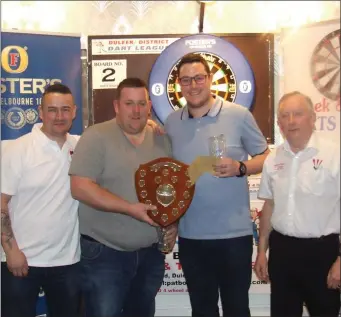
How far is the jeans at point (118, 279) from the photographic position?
1606mm

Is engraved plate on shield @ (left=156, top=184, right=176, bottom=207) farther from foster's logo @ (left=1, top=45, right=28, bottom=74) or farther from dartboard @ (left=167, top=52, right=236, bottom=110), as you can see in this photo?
foster's logo @ (left=1, top=45, right=28, bottom=74)

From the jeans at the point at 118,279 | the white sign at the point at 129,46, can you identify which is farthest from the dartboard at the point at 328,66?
the white sign at the point at 129,46

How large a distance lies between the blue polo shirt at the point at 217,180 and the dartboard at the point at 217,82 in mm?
551

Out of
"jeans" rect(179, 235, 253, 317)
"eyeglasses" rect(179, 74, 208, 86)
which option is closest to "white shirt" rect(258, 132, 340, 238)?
"jeans" rect(179, 235, 253, 317)

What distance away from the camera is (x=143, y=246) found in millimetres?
1629

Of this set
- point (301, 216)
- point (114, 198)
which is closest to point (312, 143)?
point (301, 216)

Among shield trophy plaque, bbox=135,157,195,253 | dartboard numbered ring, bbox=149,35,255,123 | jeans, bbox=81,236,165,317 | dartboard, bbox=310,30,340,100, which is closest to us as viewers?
dartboard, bbox=310,30,340,100

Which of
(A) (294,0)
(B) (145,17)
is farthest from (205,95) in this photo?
(B) (145,17)

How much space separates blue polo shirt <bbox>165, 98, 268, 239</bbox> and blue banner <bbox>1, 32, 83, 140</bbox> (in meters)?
0.75

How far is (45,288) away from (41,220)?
269 mm

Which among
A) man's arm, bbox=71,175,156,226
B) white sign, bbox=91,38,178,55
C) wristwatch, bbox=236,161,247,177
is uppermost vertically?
white sign, bbox=91,38,178,55

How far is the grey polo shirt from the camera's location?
158cm

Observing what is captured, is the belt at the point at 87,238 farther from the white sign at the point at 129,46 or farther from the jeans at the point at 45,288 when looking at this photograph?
the white sign at the point at 129,46

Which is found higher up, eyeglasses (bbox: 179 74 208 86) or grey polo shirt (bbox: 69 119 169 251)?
eyeglasses (bbox: 179 74 208 86)
